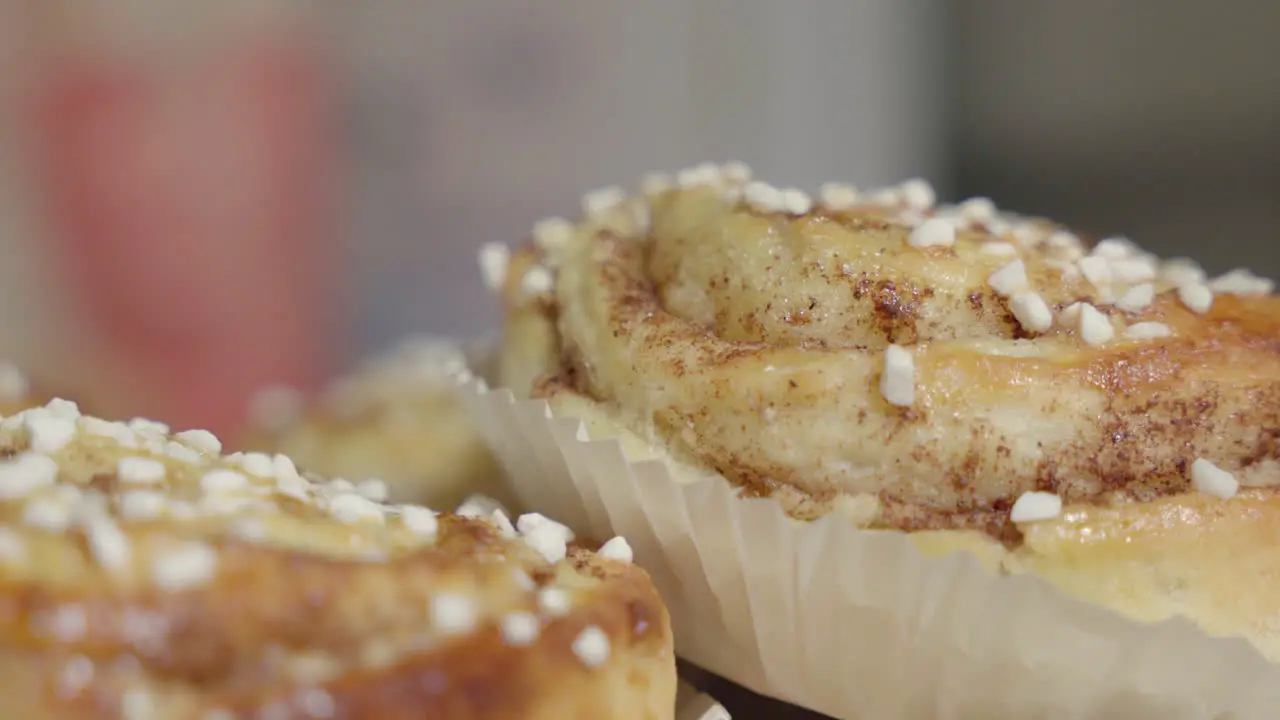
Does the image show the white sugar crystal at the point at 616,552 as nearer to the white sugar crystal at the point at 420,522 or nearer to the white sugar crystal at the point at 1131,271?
the white sugar crystal at the point at 420,522

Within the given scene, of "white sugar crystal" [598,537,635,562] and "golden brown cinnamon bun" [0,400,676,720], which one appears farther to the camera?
"white sugar crystal" [598,537,635,562]

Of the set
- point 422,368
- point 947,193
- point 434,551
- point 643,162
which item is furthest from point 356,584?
point 947,193

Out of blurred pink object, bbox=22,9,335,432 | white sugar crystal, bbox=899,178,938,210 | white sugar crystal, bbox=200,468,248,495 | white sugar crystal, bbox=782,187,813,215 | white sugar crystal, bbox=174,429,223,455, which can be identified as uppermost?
white sugar crystal, bbox=782,187,813,215

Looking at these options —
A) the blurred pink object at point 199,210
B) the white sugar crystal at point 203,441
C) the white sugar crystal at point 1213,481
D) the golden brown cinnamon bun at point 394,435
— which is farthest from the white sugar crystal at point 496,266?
the blurred pink object at point 199,210


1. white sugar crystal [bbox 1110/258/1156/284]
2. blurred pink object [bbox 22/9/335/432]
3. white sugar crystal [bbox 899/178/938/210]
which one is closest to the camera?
white sugar crystal [bbox 1110/258/1156/284]

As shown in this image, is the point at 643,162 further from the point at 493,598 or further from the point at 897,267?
the point at 493,598

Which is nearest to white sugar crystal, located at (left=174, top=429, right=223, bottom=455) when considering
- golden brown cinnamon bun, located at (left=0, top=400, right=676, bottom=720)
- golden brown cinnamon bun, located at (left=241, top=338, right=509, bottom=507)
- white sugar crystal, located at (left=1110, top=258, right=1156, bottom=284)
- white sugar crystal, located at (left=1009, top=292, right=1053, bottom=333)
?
golden brown cinnamon bun, located at (left=0, top=400, right=676, bottom=720)

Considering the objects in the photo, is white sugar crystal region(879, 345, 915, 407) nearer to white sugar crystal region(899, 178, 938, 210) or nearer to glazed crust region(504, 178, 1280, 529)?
glazed crust region(504, 178, 1280, 529)
